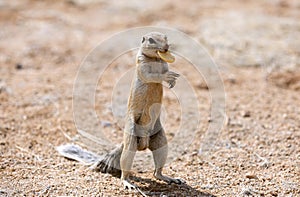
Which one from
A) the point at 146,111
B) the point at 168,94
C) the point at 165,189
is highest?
the point at 168,94

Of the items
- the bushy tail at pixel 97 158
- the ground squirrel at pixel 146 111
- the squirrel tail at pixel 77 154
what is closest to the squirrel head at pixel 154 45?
the ground squirrel at pixel 146 111

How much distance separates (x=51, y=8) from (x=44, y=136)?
5198mm

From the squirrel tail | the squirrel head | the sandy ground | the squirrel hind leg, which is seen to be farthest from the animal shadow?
the squirrel head

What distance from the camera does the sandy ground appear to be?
13.5 ft

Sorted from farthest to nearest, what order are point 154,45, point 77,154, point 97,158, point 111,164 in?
point 77,154, point 97,158, point 111,164, point 154,45

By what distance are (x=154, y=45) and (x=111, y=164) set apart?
1.13m

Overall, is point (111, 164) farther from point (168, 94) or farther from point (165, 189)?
point (168, 94)

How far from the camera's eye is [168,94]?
250 inches

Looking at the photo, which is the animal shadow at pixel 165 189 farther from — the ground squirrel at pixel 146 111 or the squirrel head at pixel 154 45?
the squirrel head at pixel 154 45

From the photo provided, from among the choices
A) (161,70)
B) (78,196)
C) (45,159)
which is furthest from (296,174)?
(45,159)

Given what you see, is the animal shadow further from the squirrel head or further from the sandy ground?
the squirrel head

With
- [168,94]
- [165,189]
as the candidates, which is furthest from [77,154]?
[168,94]

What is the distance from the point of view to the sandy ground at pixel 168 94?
4121 millimetres

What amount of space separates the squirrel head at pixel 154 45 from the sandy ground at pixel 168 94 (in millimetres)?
1100
